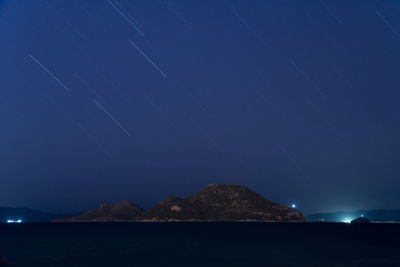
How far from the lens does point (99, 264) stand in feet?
225

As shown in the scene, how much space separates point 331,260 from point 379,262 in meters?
8.93

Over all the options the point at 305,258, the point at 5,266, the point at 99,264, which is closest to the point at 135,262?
Result: the point at 99,264

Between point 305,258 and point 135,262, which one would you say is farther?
point 305,258

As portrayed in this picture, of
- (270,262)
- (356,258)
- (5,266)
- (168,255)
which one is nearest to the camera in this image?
(5,266)

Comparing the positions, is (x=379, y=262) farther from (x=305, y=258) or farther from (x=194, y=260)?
(x=194, y=260)

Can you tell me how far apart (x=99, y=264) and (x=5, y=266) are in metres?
15.1

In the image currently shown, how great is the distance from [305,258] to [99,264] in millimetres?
40838

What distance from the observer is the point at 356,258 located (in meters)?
80.9

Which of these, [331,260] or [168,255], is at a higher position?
[168,255]

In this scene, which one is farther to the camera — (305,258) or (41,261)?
(305,258)

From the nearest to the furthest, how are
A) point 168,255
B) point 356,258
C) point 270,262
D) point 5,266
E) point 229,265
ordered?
point 5,266
point 229,265
point 270,262
point 356,258
point 168,255

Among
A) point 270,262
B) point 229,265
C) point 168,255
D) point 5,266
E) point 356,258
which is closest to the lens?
point 5,266

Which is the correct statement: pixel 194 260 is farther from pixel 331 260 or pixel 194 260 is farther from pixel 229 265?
pixel 331 260

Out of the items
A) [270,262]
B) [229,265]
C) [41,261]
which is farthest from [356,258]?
[41,261]
